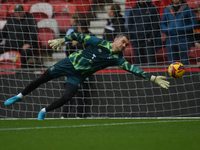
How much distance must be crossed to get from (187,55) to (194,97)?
1.06 m

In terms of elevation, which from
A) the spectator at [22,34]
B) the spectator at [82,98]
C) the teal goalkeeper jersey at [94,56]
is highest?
the spectator at [22,34]

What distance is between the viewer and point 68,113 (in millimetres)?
8648

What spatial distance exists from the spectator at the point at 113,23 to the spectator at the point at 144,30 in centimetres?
28

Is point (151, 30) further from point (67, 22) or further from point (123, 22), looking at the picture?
point (67, 22)

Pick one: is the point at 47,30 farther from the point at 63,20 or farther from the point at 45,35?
the point at 63,20

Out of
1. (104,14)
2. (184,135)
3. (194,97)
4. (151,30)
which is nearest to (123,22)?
(151,30)

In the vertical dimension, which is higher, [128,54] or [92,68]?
[128,54]

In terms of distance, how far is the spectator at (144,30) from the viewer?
8.81 m

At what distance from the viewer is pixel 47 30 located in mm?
10281

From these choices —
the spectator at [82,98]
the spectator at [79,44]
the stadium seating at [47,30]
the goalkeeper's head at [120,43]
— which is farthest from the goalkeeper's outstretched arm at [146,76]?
the stadium seating at [47,30]

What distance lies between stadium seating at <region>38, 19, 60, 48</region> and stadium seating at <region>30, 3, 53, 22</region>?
19 cm

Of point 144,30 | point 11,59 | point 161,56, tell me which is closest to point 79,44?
point 144,30

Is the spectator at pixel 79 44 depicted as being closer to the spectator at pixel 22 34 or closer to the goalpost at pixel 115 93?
the goalpost at pixel 115 93

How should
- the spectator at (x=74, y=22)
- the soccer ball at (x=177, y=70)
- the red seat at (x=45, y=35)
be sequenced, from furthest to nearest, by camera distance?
the red seat at (x=45, y=35)
the spectator at (x=74, y=22)
the soccer ball at (x=177, y=70)
